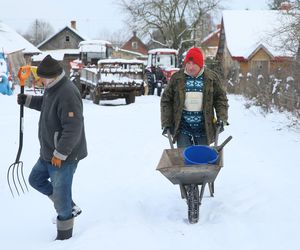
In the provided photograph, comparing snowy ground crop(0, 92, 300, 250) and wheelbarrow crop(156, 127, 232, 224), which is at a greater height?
wheelbarrow crop(156, 127, 232, 224)

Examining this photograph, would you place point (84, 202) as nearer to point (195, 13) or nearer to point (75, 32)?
point (195, 13)

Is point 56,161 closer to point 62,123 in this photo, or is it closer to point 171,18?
point 62,123

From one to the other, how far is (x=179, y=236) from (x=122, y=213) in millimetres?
908

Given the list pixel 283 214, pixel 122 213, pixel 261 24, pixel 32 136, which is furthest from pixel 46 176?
pixel 261 24

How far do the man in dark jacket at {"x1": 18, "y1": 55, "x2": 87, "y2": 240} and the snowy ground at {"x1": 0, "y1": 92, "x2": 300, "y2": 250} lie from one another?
365 mm

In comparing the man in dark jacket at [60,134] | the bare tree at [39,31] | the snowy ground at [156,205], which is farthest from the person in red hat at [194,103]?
the bare tree at [39,31]

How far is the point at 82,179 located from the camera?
701 centimetres

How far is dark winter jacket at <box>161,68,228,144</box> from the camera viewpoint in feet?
17.4

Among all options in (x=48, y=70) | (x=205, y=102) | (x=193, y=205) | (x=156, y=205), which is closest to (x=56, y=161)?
(x=48, y=70)

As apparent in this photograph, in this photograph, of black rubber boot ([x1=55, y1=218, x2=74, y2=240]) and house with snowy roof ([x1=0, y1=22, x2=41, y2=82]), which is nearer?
black rubber boot ([x1=55, y1=218, x2=74, y2=240])

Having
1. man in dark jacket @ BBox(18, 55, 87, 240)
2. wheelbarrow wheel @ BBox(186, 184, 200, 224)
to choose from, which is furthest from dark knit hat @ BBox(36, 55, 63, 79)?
wheelbarrow wheel @ BBox(186, 184, 200, 224)

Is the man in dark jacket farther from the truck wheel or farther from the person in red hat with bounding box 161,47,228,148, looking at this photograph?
the truck wheel

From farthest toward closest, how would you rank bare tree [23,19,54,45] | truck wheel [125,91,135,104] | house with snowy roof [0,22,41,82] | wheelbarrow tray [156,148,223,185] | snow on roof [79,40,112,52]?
bare tree [23,19,54,45] → house with snowy roof [0,22,41,82] → snow on roof [79,40,112,52] → truck wheel [125,91,135,104] → wheelbarrow tray [156,148,223,185]

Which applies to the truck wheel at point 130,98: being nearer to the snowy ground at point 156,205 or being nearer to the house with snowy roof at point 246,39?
the snowy ground at point 156,205
